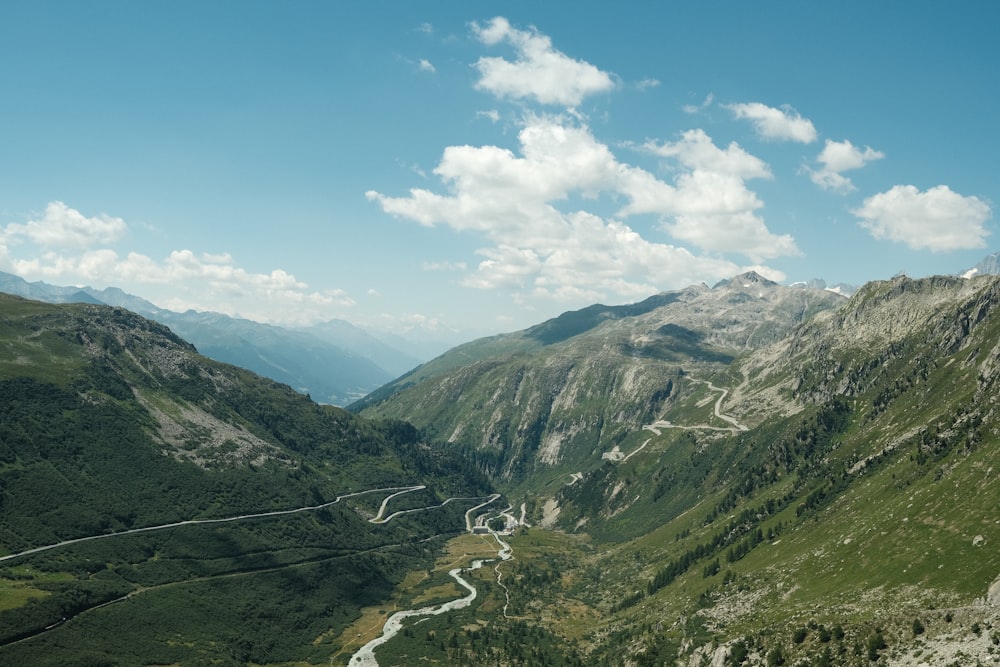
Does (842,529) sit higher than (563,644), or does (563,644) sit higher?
(842,529)

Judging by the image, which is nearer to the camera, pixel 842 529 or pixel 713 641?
pixel 713 641

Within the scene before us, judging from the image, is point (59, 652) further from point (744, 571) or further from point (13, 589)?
point (744, 571)

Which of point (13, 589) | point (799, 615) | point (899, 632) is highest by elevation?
point (899, 632)

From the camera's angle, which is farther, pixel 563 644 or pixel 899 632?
pixel 563 644

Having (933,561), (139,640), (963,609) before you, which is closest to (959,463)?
(933,561)

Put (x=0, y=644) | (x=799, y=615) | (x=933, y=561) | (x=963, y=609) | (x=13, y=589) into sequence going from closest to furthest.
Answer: (x=963, y=609)
(x=933, y=561)
(x=799, y=615)
(x=0, y=644)
(x=13, y=589)

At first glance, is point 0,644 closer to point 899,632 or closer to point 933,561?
point 899,632

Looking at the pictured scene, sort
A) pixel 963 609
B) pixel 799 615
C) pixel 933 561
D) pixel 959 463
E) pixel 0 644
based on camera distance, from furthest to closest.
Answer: pixel 959 463 → pixel 0 644 → pixel 799 615 → pixel 933 561 → pixel 963 609

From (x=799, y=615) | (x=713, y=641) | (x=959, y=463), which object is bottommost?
(x=713, y=641)

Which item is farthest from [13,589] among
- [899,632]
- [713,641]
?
[899,632]

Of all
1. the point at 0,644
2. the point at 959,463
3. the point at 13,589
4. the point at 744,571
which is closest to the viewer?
the point at 0,644
